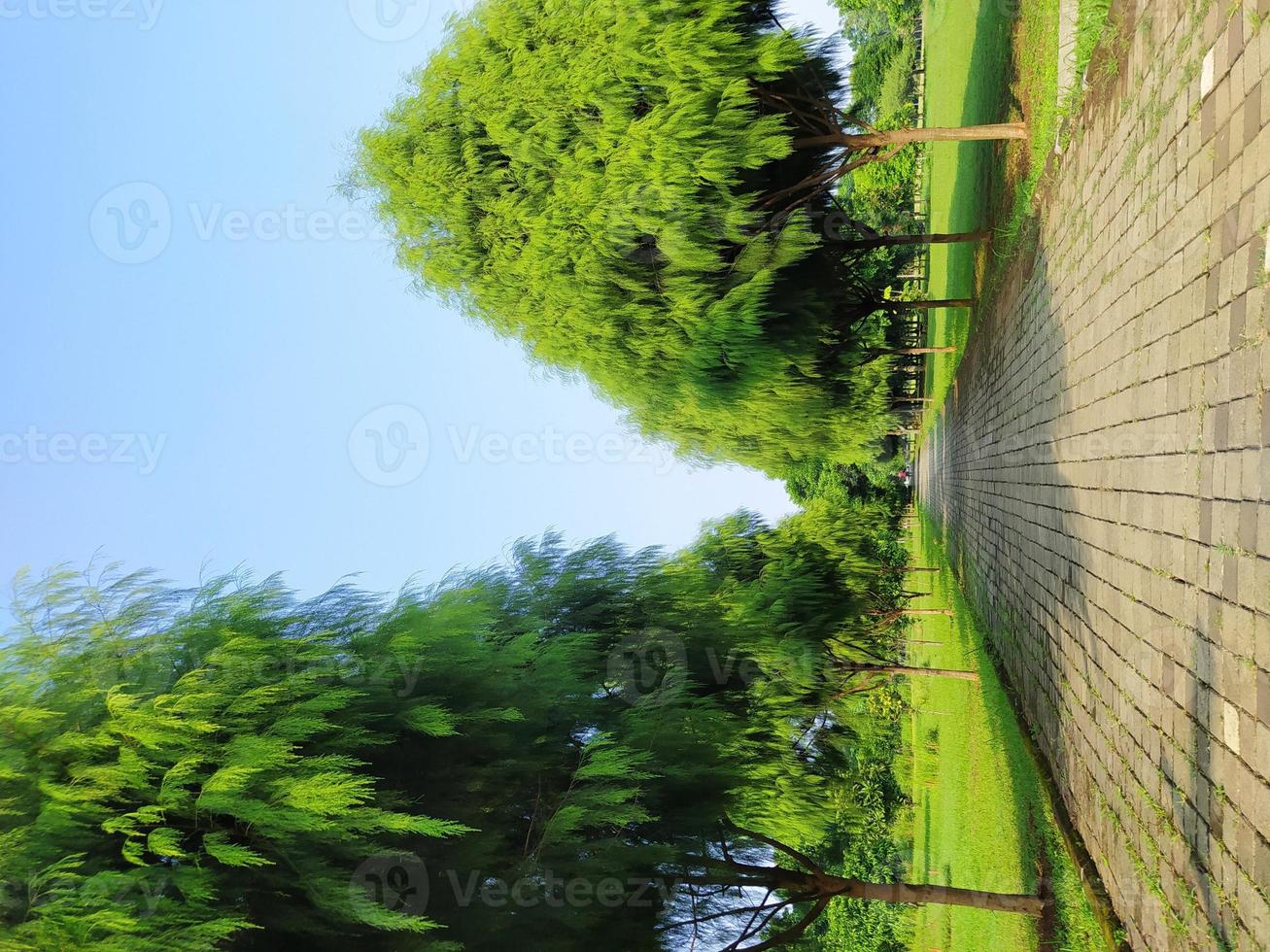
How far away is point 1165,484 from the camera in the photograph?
4809mm

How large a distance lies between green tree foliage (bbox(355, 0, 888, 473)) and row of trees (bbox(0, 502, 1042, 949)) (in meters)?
4.54

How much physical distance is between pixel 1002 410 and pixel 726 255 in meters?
4.45

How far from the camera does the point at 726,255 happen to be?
1110 cm

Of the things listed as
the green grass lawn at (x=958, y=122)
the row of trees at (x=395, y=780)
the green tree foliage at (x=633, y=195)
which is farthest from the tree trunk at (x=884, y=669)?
the green grass lawn at (x=958, y=122)

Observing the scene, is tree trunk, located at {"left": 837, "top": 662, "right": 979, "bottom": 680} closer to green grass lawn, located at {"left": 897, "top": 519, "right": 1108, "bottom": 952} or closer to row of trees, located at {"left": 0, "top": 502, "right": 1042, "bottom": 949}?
green grass lawn, located at {"left": 897, "top": 519, "right": 1108, "bottom": 952}

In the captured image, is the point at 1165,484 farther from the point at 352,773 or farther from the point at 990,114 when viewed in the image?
the point at 990,114

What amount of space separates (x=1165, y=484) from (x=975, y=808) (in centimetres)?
961

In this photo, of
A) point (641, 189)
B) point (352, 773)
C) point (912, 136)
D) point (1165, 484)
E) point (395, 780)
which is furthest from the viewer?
→ point (912, 136)

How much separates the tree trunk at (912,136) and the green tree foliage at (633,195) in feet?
1.43

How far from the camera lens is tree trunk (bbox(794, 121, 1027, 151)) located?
10.7 metres

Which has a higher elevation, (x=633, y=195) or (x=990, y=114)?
(x=990, y=114)

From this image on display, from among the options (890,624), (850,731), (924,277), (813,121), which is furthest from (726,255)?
(924,277)

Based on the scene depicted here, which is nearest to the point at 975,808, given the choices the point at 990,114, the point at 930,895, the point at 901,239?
the point at 930,895

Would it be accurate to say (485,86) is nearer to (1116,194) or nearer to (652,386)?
(652,386)
